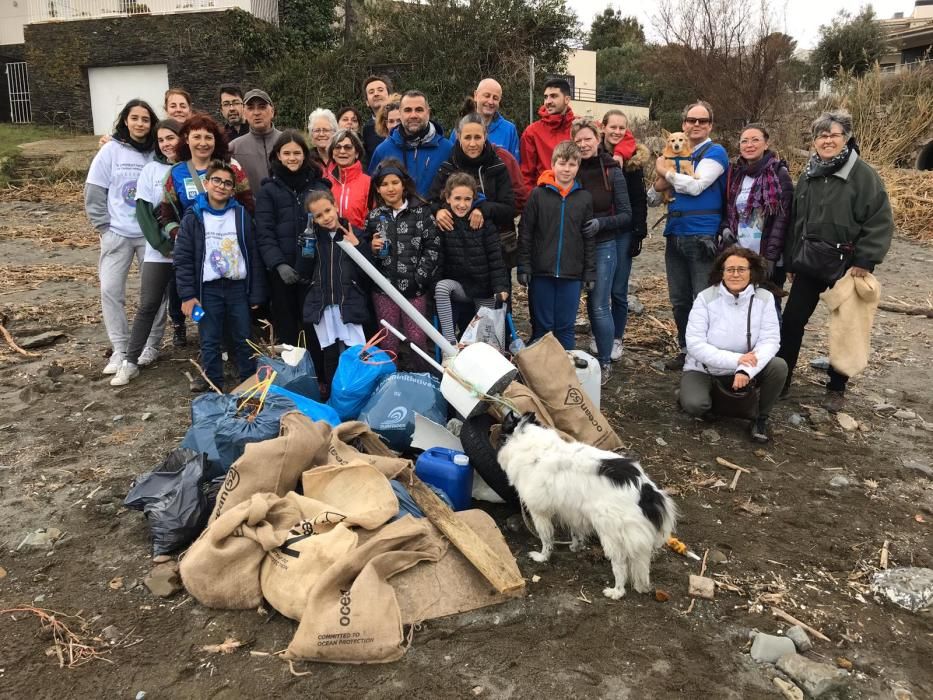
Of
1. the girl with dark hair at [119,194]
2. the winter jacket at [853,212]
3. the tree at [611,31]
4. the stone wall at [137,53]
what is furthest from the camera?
the tree at [611,31]

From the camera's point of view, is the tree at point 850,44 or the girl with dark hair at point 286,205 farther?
the tree at point 850,44

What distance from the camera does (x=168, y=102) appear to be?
560 centimetres

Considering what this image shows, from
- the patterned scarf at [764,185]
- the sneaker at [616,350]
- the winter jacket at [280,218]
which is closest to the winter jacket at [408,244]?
the winter jacket at [280,218]

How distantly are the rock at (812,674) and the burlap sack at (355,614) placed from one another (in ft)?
5.18

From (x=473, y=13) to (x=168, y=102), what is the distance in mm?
15309

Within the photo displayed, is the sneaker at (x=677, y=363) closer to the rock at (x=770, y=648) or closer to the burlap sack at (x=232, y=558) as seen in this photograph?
the rock at (x=770, y=648)

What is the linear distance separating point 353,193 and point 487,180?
1.06 meters

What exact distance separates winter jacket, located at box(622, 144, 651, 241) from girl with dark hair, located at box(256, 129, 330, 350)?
8.33 feet

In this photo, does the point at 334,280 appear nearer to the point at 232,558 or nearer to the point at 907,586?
the point at 232,558

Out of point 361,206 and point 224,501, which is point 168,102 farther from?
point 224,501

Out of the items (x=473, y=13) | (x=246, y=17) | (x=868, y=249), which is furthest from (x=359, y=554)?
(x=246, y=17)

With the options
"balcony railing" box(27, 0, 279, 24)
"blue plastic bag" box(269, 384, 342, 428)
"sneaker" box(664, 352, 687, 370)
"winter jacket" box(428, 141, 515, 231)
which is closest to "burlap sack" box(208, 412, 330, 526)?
"blue plastic bag" box(269, 384, 342, 428)

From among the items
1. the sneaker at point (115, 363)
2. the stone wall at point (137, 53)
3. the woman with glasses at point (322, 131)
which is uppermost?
the stone wall at point (137, 53)

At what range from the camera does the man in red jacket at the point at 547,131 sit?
5602mm
